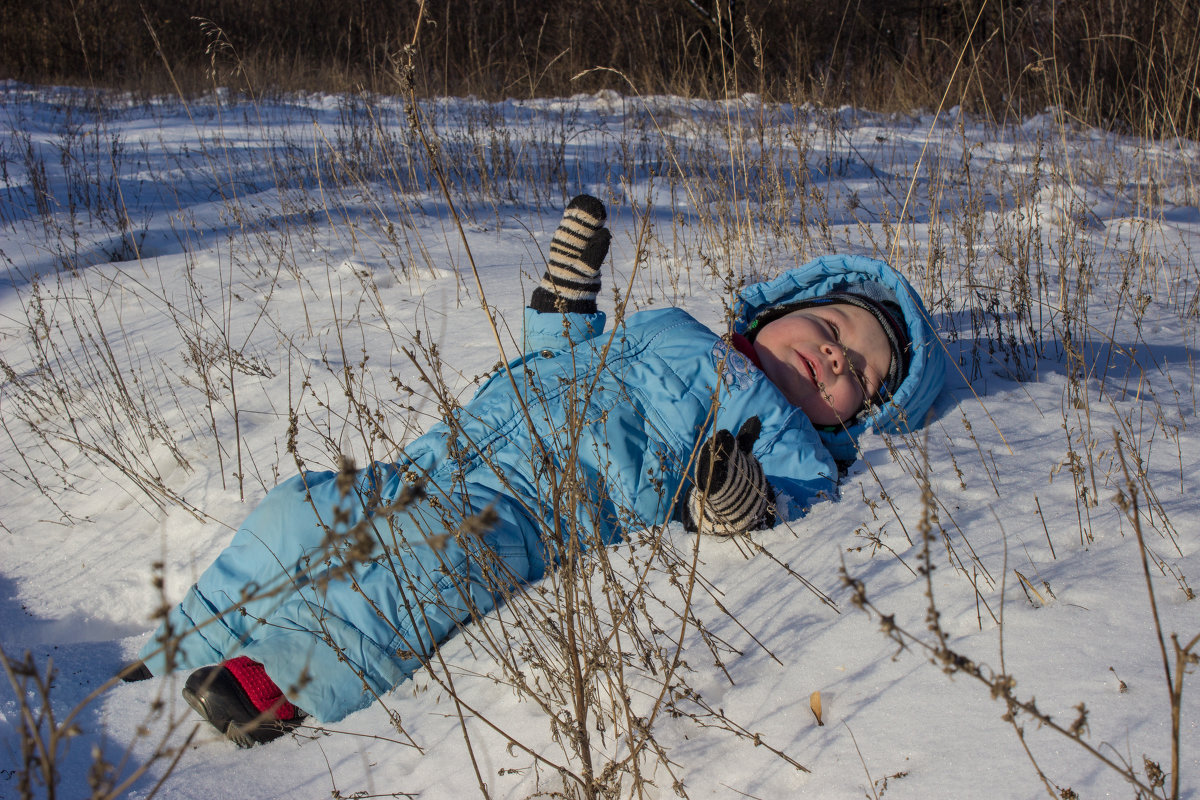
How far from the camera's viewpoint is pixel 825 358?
8.21 feet

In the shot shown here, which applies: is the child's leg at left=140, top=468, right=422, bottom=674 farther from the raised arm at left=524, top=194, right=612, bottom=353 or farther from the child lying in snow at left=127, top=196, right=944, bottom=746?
the raised arm at left=524, top=194, right=612, bottom=353

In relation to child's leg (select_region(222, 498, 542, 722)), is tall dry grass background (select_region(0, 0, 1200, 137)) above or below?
above

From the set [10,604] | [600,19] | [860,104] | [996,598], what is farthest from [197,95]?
[996,598]

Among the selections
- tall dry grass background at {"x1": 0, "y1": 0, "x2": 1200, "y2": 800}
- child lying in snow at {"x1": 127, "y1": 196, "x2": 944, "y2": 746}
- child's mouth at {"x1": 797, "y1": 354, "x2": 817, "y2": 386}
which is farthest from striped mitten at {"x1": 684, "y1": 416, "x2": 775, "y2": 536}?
child's mouth at {"x1": 797, "y1": 354, "x2": 817, "y2": 386}

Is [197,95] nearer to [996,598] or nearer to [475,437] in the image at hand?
[475,437]

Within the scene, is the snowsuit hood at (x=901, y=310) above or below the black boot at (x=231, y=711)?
above

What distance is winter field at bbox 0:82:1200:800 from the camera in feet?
4.29

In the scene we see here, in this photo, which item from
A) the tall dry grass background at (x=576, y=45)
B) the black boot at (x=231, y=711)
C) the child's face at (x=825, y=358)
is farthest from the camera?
the tall dry grass background at (x=576, y=45)

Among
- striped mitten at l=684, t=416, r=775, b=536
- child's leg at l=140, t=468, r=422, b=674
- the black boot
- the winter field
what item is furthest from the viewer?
child's leg at l=140, t=468, r=422, b=674

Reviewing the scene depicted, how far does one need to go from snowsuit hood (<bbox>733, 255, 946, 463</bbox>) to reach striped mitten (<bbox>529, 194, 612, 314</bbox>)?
48cm

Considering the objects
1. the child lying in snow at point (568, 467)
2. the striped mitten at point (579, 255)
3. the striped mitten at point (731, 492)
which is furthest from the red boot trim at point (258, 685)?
the striped mitten at point (579, 255)

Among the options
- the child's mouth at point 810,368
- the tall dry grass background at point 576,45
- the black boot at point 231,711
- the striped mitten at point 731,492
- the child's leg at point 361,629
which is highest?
the tall dry grass background at point 576,45

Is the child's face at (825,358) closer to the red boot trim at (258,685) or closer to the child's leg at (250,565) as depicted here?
the child's leg at (250,565)

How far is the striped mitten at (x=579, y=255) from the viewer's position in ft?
8.47
